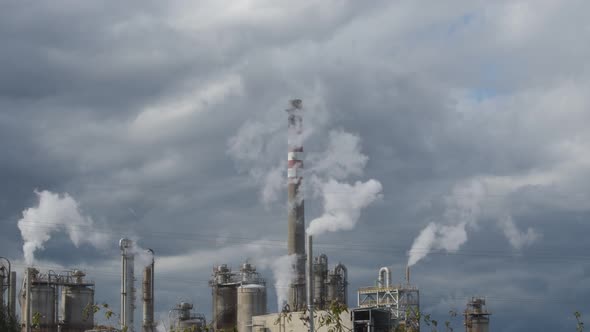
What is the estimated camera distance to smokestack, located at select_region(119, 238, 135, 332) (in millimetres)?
76188

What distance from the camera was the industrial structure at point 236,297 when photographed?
282 feet

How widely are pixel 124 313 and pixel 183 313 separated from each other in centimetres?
1406

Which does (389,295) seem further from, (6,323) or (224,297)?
(6,323)

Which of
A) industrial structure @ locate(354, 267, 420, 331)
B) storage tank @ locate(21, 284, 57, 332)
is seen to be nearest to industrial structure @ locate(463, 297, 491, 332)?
industrial structure @ locate(354, 267, 420, 331)

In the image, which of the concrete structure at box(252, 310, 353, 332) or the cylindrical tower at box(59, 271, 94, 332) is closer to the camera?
the concrete structure at box(252, 310, 353, 332)

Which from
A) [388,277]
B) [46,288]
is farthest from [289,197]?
[46,288]

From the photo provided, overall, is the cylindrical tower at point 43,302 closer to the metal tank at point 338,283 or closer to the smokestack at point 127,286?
the smokestack at point 127,286

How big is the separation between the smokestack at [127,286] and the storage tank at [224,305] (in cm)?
1280

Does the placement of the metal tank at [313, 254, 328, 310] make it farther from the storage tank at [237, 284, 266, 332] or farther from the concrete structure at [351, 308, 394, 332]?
the concrete structure at [351, 308, 394, 332]

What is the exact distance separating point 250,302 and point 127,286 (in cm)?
1290

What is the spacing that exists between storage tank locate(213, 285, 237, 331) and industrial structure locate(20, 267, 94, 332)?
10.6 meters

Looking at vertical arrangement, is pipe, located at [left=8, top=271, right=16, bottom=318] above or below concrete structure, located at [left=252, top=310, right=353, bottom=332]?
above

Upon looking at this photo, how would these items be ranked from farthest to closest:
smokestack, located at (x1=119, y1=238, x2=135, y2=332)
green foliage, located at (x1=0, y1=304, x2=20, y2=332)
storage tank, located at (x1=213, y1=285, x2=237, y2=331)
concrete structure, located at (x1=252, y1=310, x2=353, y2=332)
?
storage tank, located at (x1=213, y1=285, x2=237, y2=331) → smokestack, located at (x1=119, y1=238, x2=135, y2=332) → concrete structure, located at (x1=252, y1=310, x2=353, y2=332) → green foliage, located at (x1=0, y1=304, x2=20, y2=332)

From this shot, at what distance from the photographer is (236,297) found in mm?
90750
